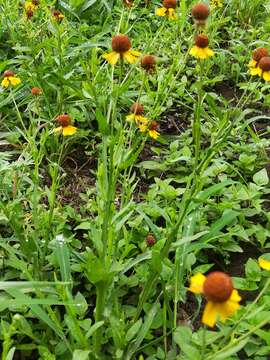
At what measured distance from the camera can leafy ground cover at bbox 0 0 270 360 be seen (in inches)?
47.8

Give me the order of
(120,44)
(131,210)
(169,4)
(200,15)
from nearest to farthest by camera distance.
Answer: (200,15)
(120,44)
(131,210)
(169,4)

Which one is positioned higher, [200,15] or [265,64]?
[200,15]

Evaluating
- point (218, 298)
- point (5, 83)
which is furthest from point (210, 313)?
point (5, 83)

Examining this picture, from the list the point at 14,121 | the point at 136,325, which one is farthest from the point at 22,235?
the point at 14,121

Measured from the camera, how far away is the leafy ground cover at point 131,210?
1.21 meters

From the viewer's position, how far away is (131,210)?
1471mm

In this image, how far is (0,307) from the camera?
118 cm

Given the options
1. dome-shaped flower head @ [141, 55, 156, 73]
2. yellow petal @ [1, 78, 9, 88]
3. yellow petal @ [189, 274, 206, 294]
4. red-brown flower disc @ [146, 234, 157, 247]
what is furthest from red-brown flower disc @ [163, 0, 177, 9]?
yellow petal @ [189, 274, 206, 294]

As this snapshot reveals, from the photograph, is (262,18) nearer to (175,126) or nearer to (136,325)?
(175,126)

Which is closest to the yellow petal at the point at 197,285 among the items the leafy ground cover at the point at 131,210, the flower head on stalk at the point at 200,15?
the leafy ground cover at the point at 131,210

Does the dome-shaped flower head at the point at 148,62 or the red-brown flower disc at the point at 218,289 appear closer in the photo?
the red-brown flower disc at the point at 218,289

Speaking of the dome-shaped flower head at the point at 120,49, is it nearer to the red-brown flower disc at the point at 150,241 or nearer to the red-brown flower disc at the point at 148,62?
the red-brown flower disc at the point at 148,62

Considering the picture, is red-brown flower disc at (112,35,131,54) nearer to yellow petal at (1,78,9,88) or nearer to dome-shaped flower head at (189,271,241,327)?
yellow petal at (1,78,9,88)

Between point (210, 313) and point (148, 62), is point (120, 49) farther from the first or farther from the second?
point (210, 313)
